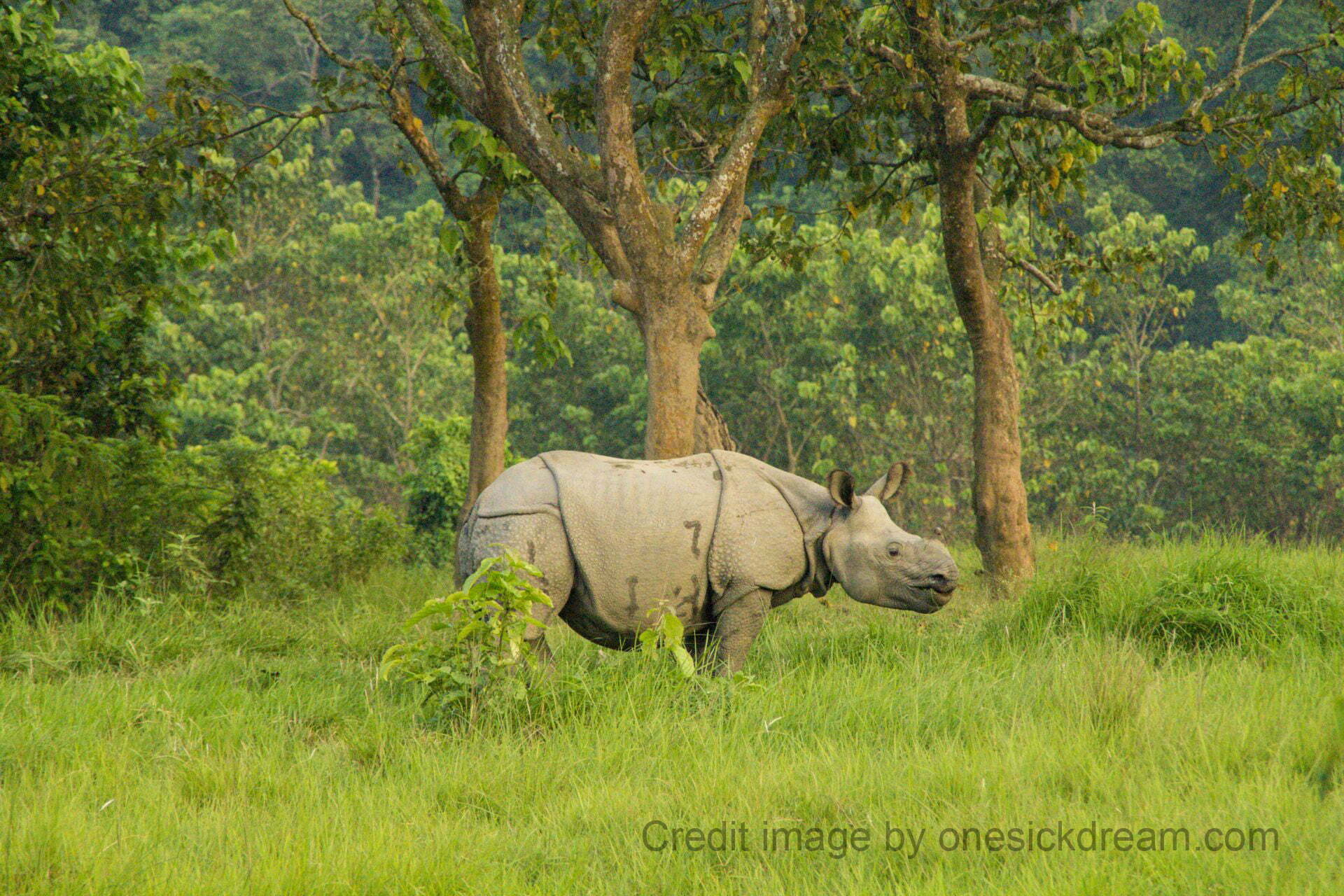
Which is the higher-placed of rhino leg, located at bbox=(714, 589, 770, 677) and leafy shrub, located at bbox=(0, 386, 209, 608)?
leafy shrub, located at bbox=(0, 386, 209, 608)

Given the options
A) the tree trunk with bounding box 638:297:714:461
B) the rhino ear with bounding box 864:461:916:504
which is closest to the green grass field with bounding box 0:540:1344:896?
the rhino ear with bounding box 864:461:916:504

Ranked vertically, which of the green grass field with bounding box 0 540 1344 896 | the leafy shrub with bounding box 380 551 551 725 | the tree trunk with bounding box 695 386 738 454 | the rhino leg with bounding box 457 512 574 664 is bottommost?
the green grass field with bounding box 0 540 1344 896

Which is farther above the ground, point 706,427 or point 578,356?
point 578,356

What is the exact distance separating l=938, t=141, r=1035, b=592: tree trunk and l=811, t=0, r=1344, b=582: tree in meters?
0.01

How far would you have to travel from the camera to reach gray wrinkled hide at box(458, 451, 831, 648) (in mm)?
5965

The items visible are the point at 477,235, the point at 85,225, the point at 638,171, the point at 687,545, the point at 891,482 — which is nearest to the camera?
the point at 687,545

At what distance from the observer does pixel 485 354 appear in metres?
9.88

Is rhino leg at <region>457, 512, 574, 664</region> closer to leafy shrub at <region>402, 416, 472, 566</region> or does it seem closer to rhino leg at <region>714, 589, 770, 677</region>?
rhino leg at <region>714, 589, 770, 677</region>

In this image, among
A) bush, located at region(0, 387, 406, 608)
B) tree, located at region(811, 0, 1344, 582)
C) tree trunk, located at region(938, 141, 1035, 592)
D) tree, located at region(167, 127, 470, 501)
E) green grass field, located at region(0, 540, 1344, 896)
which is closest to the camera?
green grass field, located at region(0, 540, 1344, 896)

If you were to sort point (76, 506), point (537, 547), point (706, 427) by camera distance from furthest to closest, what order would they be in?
point (706, 427) < point (76, 506) < point (537, 547)

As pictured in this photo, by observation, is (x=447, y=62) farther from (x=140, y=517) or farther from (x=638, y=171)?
(x=140, y=517)

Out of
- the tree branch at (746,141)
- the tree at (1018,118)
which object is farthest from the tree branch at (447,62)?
the tree at (1018,118)

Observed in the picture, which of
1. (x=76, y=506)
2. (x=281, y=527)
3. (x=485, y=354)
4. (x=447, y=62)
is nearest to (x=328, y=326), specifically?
(x=281, y=527)

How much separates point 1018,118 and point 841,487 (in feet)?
13.2
